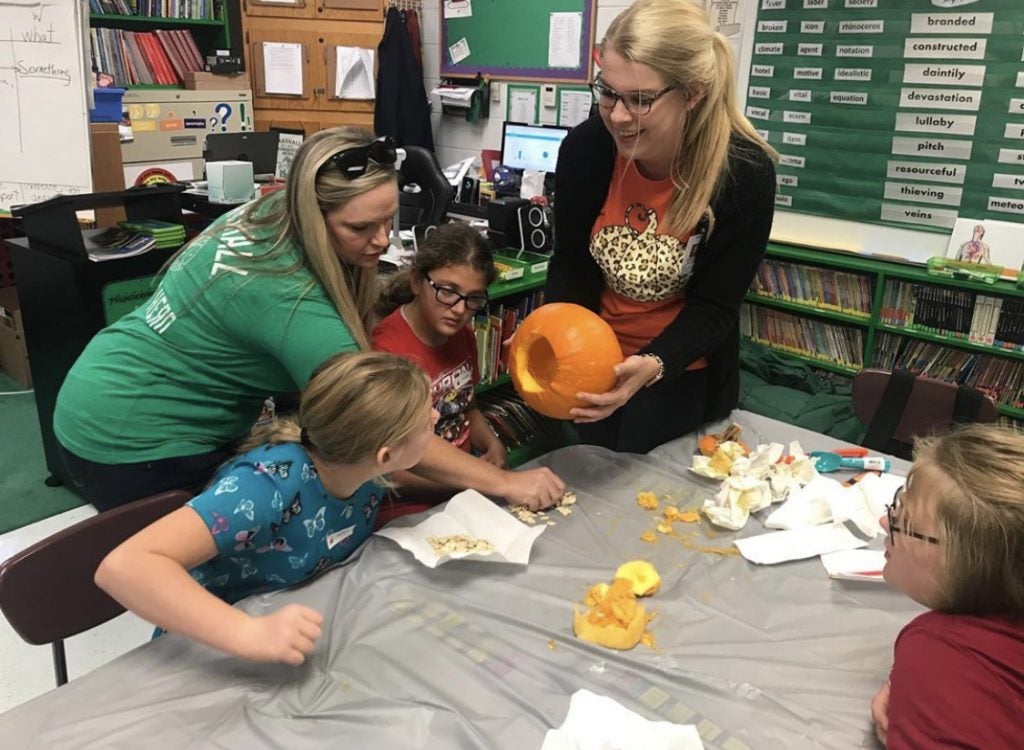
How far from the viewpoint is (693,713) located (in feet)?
3.66

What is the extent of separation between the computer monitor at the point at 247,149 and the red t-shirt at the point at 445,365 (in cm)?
230

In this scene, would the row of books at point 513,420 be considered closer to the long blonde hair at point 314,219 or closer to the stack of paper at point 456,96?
the long blonde hair at point 314,219

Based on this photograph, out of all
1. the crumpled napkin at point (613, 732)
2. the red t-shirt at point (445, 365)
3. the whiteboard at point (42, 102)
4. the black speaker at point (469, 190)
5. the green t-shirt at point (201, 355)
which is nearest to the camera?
the crumpled napkin at point (613, 732)

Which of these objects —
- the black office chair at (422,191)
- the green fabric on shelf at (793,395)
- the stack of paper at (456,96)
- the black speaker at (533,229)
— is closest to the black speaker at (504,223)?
the black speaker at (533,229)

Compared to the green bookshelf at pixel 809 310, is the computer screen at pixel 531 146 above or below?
above

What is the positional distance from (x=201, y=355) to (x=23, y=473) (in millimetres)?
2396

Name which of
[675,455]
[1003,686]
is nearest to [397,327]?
[675,455]

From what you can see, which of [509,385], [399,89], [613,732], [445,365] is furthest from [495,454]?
[399,89]

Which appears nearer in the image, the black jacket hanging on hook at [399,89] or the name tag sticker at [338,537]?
the name tag sticker at [338,537]

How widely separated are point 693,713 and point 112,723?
77 cm

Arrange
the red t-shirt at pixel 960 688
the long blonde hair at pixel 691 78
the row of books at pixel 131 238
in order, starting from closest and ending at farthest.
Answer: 1. the red t-shirt at pixel 960 688
2. the long blonde hair at pixel 691 78
3. the row of books at pixel 131 238

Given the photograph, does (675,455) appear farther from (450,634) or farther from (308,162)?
(308,162)

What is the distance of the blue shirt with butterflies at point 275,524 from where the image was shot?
126cm

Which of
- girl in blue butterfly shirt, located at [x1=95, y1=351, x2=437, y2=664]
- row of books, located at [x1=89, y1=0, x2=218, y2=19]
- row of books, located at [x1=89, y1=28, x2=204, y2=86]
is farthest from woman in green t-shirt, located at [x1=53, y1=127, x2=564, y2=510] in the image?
row of books, located at [x1=89, y1=0, x2=218, y2=19]
